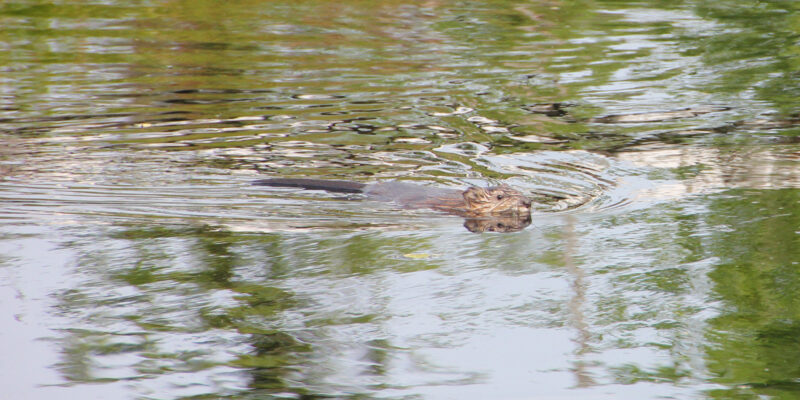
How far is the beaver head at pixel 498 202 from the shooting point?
25.6 ft

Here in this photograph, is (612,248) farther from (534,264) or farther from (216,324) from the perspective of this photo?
(216,324)

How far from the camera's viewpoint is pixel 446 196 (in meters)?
8.13

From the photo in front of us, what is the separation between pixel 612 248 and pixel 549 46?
9.10 m

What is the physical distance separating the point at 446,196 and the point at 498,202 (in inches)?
19.8

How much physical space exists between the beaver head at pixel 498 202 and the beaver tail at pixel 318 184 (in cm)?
105

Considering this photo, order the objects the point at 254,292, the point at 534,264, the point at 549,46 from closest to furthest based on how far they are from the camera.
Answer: the point at 254,292, the point at 534,264, the point at 549,46

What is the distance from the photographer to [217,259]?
22.1 feet

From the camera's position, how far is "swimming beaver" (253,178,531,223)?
7809 mm

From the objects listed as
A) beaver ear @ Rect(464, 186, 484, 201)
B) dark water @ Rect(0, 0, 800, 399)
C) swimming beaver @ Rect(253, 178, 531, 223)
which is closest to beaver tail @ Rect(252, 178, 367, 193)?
swimming beaver @ Rect(253, 178, 531, 223)

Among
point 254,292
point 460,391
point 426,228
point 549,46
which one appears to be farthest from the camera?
point 549,46

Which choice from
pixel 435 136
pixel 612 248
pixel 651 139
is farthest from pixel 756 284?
pixel 435 136

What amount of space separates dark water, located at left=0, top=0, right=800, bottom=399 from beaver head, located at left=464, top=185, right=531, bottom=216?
147mm

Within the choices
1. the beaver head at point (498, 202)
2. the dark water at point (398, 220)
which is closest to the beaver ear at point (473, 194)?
the beaver head at point (498, 202)

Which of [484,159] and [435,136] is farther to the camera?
[435,136]
